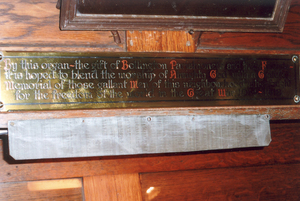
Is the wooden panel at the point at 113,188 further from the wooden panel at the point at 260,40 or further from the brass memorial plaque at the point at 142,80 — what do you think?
the wooden panel at the point at 260,40

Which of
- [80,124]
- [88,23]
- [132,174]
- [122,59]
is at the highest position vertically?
[88,23]

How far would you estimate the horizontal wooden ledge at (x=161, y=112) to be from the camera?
54.2 inches

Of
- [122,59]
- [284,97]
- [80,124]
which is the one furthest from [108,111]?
[284,97]

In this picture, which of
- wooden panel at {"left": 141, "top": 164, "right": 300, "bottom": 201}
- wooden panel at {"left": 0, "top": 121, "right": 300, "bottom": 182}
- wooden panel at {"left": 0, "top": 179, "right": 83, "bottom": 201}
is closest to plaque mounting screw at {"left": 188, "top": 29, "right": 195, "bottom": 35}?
wooden panel at {"left": 0, "top": 121, "right": 300, "bottom": 182}

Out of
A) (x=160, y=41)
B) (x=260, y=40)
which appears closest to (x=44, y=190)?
(x=160, y=41)

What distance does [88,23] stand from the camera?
1425 millimetres

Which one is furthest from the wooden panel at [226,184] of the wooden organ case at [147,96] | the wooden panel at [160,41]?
the wooden panel at [160,41]

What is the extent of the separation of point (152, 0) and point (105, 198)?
3.46ft

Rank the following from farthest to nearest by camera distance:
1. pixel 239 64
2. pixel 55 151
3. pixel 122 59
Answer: pixel 239 64 → pixel 122 59 → pixel 55 151

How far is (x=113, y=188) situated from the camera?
59.5 inches

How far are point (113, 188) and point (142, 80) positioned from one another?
1.95ft

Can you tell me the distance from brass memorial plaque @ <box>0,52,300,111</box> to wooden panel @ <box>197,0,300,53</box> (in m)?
0.06

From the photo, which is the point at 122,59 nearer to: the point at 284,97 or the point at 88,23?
the point at 88,23

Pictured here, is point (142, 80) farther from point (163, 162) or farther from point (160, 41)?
point (163, 162)
